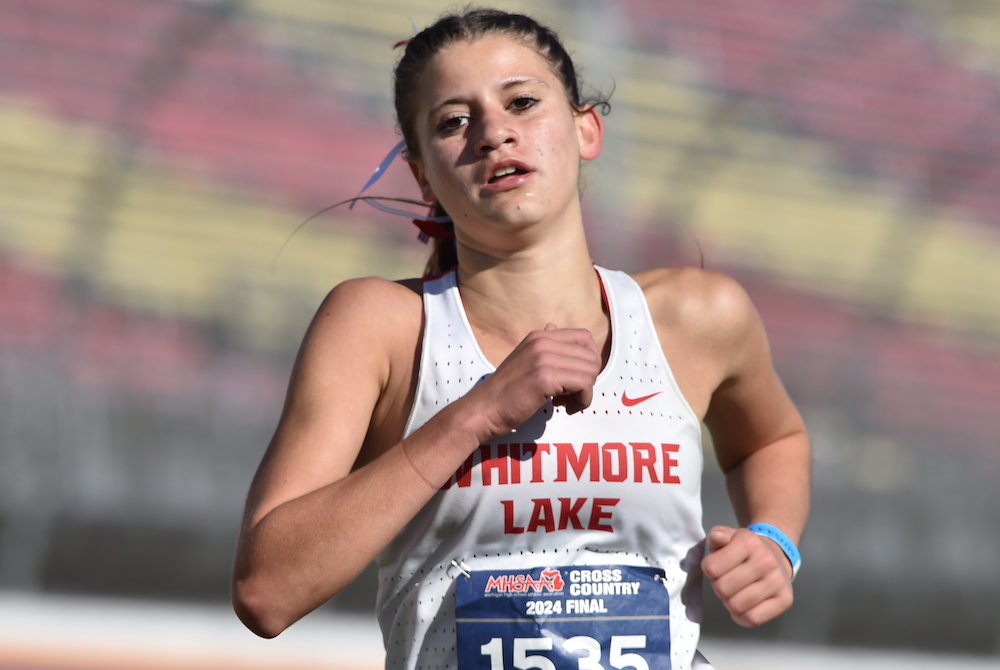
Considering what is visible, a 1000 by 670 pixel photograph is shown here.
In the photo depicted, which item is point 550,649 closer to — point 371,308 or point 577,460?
point 577,460

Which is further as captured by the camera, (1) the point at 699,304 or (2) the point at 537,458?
(1) the point at 699,304

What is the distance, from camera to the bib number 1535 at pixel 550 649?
Result: 146 centimetres

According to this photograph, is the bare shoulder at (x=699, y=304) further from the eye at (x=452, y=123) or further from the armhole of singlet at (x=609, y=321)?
the eye at (x=452, y=123)

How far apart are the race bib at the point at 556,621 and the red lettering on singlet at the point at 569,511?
7 centimetres

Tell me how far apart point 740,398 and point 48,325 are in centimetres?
445

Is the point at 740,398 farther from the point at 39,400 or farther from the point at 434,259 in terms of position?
the point at 39,400

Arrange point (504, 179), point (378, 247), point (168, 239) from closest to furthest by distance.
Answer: point (504, 179), point (168, 239), point (378, 247)

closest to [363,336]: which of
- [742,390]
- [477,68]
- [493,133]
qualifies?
[493,133]

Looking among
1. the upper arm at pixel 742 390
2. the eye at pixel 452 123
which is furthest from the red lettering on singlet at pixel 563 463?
the eye at pixel 452 123

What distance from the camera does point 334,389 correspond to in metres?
1.51

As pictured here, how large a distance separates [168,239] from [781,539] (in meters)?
4.63

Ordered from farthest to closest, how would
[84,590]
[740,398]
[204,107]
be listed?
[204,107], [84,590], [740,398]

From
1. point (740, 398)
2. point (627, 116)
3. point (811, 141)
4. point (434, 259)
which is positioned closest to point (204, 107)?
point (627, 116)

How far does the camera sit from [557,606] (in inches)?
58.2
